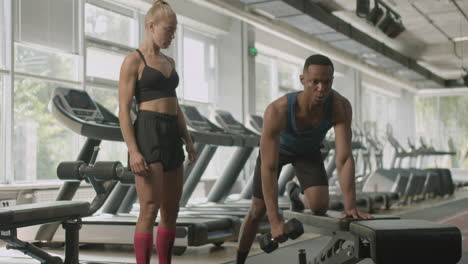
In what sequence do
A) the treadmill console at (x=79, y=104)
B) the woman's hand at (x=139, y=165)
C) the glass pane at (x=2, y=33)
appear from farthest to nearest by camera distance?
1. the glass pane at (x=2, y=33)
2. the treadmill console at (x=79, y=104)
3. the woman's hand at (x=139, y=165)

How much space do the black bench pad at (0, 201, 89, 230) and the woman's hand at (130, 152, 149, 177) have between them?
0.62 meters

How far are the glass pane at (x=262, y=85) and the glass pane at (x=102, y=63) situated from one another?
4.35 metres

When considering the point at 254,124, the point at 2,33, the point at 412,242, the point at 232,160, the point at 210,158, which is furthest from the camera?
the point at 254,124

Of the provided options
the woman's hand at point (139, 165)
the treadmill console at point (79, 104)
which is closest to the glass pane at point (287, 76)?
the treadmill console at point (79, 104)

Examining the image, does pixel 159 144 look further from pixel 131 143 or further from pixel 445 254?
pixel 445 254

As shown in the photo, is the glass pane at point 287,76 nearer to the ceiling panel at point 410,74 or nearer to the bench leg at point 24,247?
the ceiling panel at point 410,74

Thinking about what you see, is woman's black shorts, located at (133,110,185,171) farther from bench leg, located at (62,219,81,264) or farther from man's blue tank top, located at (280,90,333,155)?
bench leg, located at (62,219,81,264)

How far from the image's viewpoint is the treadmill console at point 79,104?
4.02 metres

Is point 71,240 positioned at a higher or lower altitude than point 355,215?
lower

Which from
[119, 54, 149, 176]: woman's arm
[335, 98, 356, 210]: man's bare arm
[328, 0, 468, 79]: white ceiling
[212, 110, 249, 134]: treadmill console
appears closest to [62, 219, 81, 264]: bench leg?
[119, 54, 149, 176]: woman's arm

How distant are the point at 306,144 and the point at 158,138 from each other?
30.3 inches

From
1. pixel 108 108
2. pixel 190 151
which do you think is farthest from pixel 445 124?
pixel 190 151

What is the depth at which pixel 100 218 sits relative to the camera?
15.6ft

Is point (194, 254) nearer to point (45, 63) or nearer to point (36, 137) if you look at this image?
point (36, 137)
